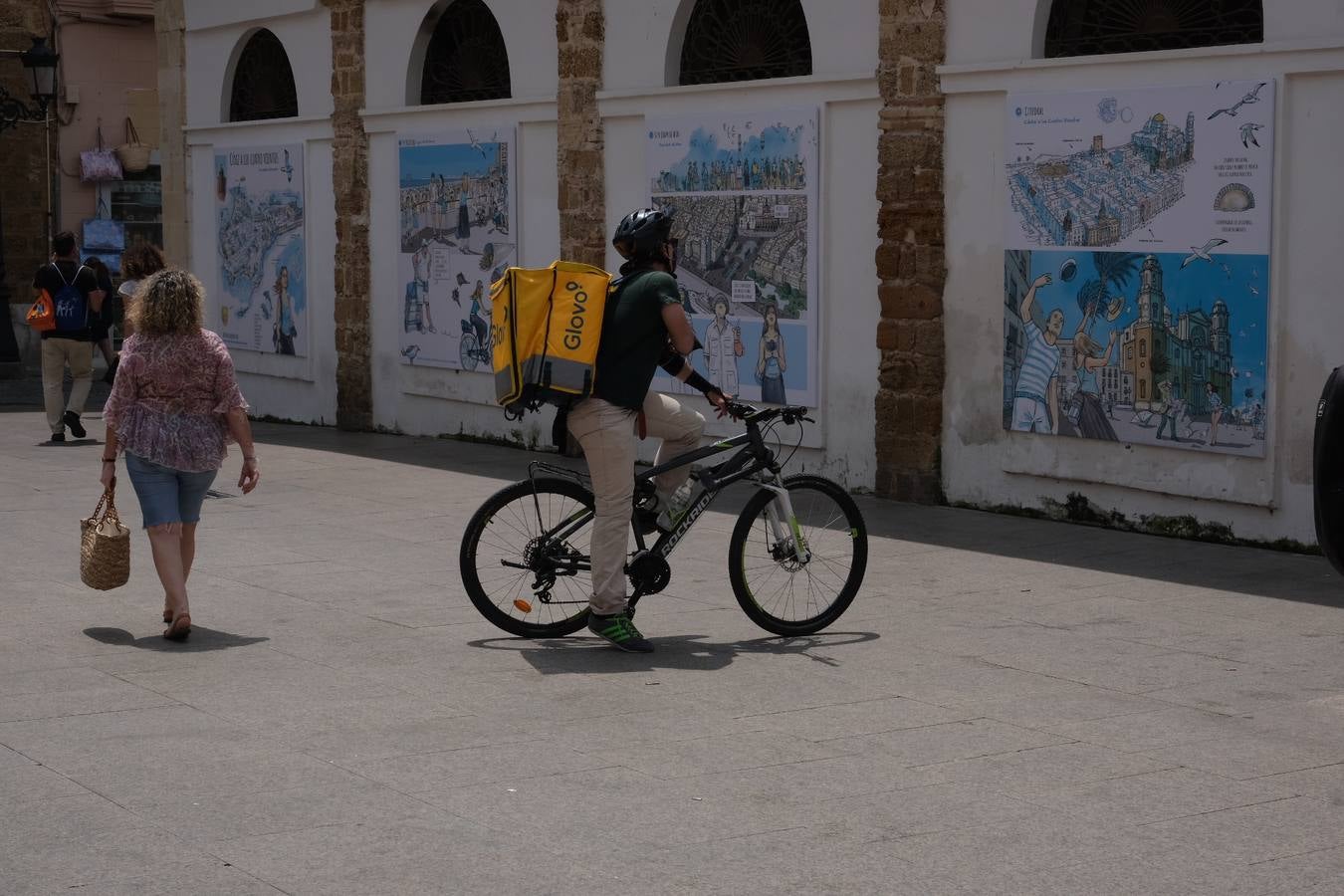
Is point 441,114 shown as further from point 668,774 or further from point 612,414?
point 668,774

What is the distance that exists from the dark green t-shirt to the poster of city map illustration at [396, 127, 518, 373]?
26.0 feet

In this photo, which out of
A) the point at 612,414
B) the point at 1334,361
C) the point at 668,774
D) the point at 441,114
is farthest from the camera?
the point at 441,114

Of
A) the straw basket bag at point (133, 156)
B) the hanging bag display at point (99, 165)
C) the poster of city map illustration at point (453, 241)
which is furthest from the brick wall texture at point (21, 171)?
the poster of city map illustration at point (453, 241)

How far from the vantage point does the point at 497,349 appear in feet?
25.1

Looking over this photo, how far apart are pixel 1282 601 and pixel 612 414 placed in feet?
11.2

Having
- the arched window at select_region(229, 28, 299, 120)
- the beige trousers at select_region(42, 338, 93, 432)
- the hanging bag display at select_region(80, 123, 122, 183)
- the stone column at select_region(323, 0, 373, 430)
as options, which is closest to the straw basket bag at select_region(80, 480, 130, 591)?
the beige trousers at select_region(42, 338, 93, 432)

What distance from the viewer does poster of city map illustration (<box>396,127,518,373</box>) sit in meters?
15.7

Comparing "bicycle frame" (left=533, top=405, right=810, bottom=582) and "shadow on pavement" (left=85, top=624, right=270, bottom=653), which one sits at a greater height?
"bicycle frame" (left=533, top=405, right=810, bottom=582)

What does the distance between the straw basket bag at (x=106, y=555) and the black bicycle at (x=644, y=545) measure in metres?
1.45

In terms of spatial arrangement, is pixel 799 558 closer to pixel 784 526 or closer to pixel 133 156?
pixel 784 526

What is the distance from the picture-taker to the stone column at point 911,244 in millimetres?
11945

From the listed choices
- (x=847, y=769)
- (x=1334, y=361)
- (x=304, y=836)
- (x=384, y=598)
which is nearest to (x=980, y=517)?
(x=1334, y=361)

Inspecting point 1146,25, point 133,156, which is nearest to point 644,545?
point 1146,25

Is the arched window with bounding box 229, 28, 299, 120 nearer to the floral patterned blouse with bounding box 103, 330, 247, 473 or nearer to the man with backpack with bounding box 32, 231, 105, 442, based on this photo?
the man with backpack with bounding box 32, 231, 105, 442
